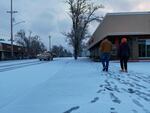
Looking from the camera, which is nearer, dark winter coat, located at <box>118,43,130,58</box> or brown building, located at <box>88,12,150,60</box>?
dark winter coat, located at <box>118,43,130,58</box>

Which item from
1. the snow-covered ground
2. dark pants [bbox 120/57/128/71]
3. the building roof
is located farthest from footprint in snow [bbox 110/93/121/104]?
the building roof

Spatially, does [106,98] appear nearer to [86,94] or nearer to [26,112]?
[86,94]

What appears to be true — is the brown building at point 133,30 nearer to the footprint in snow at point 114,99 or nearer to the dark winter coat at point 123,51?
the dark winter coat at point 123,51

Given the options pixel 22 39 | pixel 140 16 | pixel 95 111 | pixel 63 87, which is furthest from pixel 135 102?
pixel 22 39

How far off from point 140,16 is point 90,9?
69.2 feet

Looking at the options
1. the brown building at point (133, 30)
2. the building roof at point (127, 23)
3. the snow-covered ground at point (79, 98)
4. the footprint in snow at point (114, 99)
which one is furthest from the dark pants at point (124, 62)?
the building roof at point (127, 23)

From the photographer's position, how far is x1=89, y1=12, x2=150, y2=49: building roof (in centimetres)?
4500

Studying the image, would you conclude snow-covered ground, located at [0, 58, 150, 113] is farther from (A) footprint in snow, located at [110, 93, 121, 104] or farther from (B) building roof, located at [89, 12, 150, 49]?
(B) building roof, located at [89, 12, 150, 49]

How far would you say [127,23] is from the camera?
45719 mm

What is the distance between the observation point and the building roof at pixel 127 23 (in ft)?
148

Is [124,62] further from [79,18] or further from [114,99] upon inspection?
[79,18]

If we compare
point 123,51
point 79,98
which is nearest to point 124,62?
point 123,51

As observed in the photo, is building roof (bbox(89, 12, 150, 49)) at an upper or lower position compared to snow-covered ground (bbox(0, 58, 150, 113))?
upper

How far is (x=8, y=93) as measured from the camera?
37.2 ft
